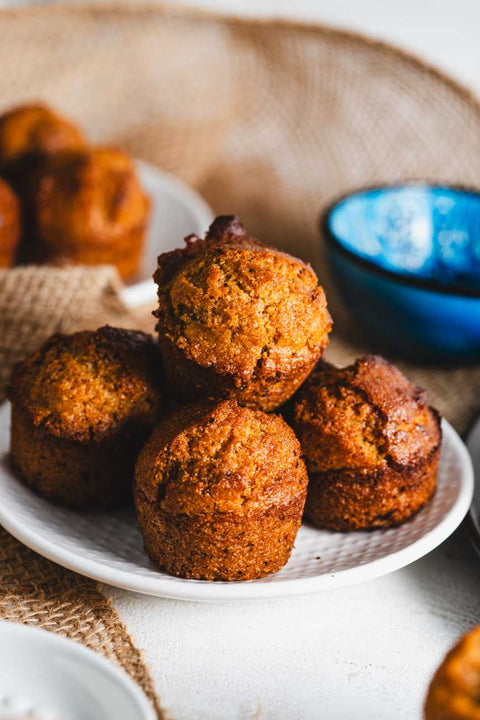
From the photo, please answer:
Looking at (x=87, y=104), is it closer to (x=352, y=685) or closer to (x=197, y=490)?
(x=197, y=490)

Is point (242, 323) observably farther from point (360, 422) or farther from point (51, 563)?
point (51, 563)

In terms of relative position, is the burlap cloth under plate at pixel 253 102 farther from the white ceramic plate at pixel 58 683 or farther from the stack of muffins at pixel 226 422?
the white ceramic plate at pixel 58 683

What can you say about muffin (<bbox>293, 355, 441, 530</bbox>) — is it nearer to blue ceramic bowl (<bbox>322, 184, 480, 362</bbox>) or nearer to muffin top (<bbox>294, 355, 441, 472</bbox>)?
muffin top (<bbox>294, 355, 441, 472</bbox>)

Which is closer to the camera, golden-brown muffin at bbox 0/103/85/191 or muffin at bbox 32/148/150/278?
muffin at bbox 32/148/150/278

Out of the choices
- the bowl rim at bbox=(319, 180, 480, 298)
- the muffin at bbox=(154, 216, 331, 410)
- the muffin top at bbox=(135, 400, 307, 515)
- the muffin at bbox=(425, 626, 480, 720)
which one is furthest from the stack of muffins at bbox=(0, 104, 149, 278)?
the muffin at bbox=(425, 626, 480, 720)

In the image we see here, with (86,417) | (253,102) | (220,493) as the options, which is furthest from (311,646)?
(253,102)

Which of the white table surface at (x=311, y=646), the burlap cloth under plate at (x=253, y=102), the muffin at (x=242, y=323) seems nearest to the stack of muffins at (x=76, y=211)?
the burlap cloth under plate at (x=253, y=102)
